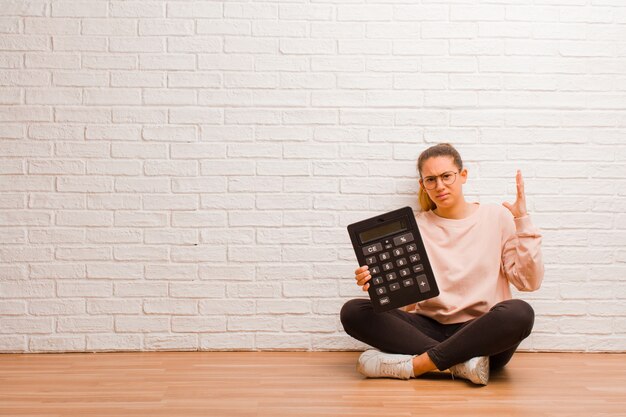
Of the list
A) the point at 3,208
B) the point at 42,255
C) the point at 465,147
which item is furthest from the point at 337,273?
the point at 3,208

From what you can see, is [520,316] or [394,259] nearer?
[520,316]

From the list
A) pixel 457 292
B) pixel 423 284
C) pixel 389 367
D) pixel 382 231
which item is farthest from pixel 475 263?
pixel 389 367

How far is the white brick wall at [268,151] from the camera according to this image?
2.43 metres

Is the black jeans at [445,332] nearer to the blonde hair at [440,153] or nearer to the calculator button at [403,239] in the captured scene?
the calculator button at [403,239]

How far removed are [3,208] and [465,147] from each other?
5.57ft

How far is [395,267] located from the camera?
2.10 meters

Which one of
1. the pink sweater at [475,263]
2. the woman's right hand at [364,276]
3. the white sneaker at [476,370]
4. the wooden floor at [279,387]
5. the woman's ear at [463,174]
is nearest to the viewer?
the wooden floor at [279,387]

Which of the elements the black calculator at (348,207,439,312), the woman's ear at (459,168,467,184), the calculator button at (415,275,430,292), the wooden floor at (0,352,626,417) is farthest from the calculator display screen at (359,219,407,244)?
the wooden floor at (0,352,626,417)

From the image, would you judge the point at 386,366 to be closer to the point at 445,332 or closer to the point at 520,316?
the point at 445,332

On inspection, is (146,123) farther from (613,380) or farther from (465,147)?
(613,380)

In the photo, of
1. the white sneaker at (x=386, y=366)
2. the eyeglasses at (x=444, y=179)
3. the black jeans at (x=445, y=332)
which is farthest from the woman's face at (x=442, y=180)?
the white sneaker at (x=386, y=366)

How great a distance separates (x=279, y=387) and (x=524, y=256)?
0.87 meters

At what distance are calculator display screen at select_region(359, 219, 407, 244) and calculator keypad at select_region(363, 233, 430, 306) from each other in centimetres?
3

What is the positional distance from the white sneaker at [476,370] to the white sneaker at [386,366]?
0.16 metres
